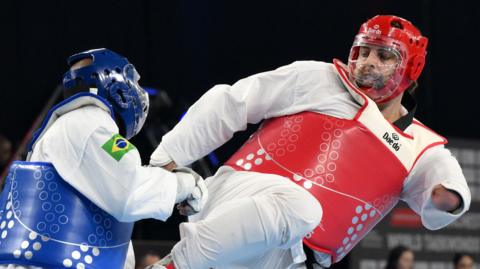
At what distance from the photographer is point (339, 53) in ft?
34.4

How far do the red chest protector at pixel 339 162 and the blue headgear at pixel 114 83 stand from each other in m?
0.86

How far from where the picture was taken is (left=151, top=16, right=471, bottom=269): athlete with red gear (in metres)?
5.12

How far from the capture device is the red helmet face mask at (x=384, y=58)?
5496mm

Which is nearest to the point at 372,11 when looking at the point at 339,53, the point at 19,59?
the point at 339,53

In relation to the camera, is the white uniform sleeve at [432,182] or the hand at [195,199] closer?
the hand at [195,199]

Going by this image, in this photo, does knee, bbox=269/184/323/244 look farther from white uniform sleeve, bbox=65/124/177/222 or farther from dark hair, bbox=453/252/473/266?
dark hair, bbox=453/252/473/266

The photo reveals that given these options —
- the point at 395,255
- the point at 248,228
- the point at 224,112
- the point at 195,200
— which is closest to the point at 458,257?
the point at 395,255

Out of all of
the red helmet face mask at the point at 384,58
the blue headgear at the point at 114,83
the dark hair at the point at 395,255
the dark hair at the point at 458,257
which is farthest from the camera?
the dark hair at the point at 458,257

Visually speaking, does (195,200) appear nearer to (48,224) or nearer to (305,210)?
(305,210)

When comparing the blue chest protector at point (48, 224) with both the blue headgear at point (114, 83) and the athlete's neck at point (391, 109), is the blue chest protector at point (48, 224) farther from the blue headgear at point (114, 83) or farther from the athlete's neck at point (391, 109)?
the athlete's neck at point (391, 109)

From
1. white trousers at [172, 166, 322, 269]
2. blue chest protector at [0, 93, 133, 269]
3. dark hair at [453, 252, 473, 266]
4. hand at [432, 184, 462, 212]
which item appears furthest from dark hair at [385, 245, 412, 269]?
blue chest protector at [0, 93, 133, 269]

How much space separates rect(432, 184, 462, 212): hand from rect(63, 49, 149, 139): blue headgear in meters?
1.62

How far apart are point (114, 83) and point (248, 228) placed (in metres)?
0.92

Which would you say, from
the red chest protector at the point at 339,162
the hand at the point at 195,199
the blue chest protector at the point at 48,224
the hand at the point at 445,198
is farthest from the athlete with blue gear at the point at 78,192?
the hand at the point at 445,198
